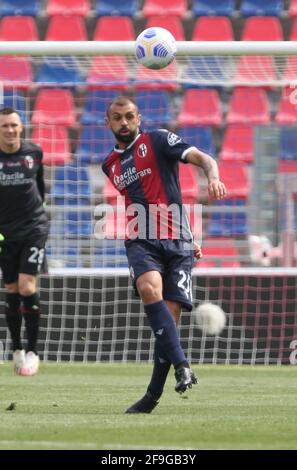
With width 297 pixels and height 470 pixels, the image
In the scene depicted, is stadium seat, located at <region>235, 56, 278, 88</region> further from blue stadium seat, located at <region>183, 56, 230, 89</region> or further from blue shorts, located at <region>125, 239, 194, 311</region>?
blue shorts, located at <region>125, 239, 194, 311</region>

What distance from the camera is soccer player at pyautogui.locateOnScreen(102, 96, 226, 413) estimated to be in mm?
6750

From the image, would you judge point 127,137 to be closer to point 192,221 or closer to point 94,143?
point 192,221

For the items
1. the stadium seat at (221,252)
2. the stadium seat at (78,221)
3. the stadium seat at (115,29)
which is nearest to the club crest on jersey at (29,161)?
the stadium seat at (78,221)

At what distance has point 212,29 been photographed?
56.3 feet

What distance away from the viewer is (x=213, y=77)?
43.1ft

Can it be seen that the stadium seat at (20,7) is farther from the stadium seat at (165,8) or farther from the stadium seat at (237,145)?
the stadium seat at (237,145)

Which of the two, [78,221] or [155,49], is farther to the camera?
[78,221]

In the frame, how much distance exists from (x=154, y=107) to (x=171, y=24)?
111 inches

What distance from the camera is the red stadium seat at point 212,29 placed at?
56.2 ft

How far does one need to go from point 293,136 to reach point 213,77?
1.20 metres

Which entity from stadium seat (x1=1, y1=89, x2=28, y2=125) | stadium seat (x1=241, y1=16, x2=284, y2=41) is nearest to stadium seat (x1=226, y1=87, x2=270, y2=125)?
stadium seat (x1=241, y1=16, x2=284, y2=41)

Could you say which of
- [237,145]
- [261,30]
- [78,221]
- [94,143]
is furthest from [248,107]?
[78,221]
